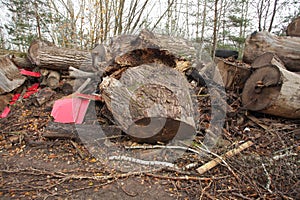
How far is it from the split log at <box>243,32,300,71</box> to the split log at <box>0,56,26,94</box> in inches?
169

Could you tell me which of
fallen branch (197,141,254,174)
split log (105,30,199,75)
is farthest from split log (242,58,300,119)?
split log (105,30,199,75)

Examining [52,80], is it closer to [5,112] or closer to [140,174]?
[5,112]

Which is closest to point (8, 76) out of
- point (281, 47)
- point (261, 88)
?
point (261, 88)

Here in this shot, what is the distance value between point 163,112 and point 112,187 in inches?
32.5

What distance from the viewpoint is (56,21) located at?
23.8ft

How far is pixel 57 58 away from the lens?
355 cm

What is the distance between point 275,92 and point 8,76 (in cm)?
410

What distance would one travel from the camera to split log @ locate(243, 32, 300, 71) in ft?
10.6

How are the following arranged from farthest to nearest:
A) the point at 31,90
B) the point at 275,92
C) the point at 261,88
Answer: the point at 31,90 < the point at 261,88 < the point at 275,92

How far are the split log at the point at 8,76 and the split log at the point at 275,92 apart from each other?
377 cm

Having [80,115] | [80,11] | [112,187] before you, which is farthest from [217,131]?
[80,11]

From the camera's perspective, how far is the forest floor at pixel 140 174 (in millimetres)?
1521

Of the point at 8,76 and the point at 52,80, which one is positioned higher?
the point at 8,76

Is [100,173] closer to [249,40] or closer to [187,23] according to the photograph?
[249,40]
